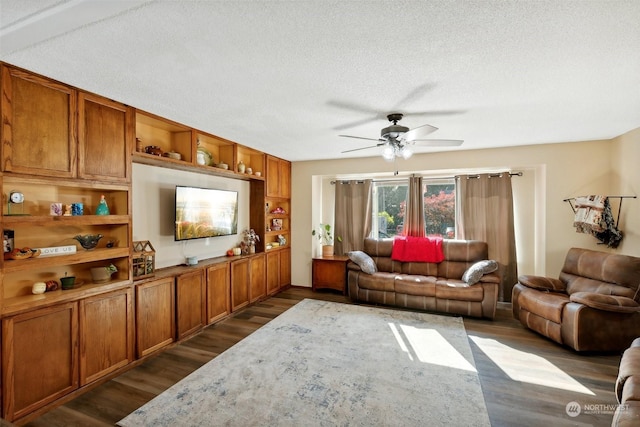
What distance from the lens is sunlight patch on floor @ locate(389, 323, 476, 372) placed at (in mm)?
2834

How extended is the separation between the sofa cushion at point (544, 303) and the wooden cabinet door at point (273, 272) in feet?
12.4

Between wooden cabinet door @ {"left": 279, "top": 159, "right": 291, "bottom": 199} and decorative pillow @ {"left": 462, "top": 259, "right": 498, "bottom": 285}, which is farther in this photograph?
wooden cabinet door @ {"left": 279, "top": 159, "right": 291, "bottom": 199}

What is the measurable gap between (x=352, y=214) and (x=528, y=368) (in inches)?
141

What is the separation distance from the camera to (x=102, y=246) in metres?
2.81

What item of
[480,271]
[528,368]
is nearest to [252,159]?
[480,271]

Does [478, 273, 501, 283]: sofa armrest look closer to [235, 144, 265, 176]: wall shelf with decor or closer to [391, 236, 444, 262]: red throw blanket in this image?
[391, 236, 444, 262]: red throw blanket

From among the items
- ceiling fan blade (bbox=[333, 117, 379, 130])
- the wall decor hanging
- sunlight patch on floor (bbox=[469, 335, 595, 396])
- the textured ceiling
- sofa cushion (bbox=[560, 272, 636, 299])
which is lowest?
sunlight patch on floor (bbox=[469, 335, 595, 396])

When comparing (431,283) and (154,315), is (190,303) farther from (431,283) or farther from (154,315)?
(431,283)

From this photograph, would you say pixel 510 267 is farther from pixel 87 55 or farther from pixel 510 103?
pixel 87 55

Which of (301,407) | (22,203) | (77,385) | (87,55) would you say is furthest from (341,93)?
(77,385)

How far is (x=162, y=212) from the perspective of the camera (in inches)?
138

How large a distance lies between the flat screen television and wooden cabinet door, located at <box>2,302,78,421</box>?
142 centimetres

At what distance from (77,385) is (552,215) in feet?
19.4

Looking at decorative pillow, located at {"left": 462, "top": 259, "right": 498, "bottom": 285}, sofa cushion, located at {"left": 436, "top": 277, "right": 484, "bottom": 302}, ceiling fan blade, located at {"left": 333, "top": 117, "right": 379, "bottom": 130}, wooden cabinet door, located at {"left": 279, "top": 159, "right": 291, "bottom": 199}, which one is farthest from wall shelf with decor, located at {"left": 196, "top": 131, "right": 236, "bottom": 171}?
decorative pillow, located at {"left": 462, "top": 259, "right": 498, "bottom": 285}
